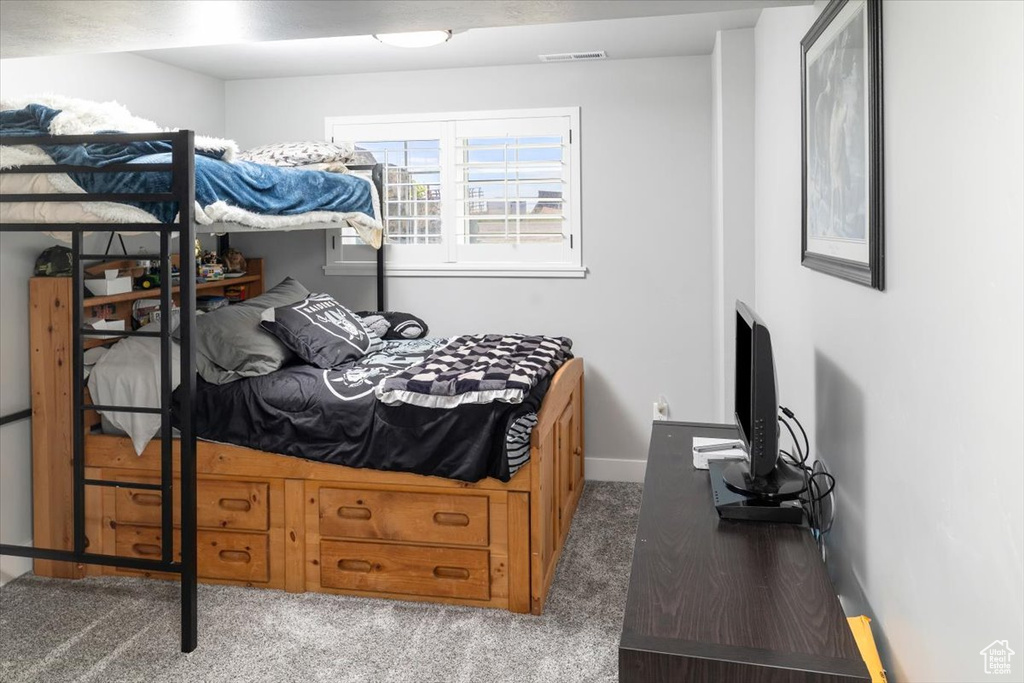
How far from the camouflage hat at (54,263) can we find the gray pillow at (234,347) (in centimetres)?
49

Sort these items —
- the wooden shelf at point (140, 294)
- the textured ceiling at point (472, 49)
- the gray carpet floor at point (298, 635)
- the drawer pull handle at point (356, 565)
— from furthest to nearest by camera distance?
the textured ceiling at point (472, 49) → the wooden shelf at point (140, 294) → the drawer pull handle at point (356, 565) → the gray carpet floor at point (298, 635)

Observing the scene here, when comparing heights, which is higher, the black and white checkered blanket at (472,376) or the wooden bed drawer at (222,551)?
the black and white checkered blanket at (472,376)

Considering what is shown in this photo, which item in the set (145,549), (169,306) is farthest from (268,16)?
(145,549)

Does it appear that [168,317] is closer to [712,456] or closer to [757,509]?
[712,456]

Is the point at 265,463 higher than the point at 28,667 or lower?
higher

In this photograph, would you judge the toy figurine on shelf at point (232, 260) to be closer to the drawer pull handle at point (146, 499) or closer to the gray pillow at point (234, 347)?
the gray pillow at point (234, 347)

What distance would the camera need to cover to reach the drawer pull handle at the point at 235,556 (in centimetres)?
312

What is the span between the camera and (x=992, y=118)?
3.55 feet

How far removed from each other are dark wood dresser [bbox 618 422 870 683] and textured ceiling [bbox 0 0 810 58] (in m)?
1.22

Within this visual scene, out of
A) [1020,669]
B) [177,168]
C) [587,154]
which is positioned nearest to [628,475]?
[587,154]

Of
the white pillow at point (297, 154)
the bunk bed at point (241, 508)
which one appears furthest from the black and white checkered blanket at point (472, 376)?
the white pillow at point (297, 154)

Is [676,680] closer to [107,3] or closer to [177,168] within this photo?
[107,3]

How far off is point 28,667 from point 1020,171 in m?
2.90

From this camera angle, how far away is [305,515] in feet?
10.0
